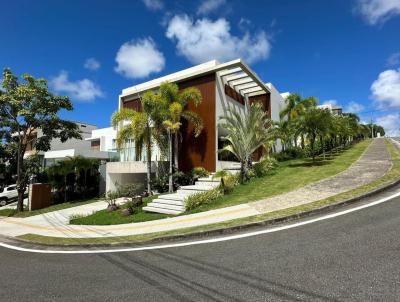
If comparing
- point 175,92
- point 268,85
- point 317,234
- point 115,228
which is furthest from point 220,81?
point 317,234

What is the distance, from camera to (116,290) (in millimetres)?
4461

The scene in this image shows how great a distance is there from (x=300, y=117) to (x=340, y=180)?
8.39 m

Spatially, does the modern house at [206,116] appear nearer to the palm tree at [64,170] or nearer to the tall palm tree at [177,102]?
the tall palm tree at [177,102]

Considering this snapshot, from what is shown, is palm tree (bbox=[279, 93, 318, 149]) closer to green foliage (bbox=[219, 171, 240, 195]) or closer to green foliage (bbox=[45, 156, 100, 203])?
green foliage (bbox=[219, 171, 240, 195])

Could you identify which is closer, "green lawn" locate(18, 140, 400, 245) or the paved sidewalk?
"green lawn" locate(18, 140, 400, 245)

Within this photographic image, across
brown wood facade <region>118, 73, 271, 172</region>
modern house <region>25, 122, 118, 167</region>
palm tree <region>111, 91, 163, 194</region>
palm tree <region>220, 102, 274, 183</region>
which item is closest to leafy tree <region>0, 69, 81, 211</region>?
modern house <region>25, 122, 118, 167</region>

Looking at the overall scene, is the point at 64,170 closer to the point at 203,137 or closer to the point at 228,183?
the point at 203,137

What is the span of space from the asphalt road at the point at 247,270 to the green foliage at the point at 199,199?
523cm

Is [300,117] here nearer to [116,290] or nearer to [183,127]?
[183,127]

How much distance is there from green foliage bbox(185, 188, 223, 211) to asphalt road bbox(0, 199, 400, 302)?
5226 millimetres

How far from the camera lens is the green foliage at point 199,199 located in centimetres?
1191

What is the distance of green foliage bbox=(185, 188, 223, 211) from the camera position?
39.1 feet

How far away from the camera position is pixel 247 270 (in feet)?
15.4

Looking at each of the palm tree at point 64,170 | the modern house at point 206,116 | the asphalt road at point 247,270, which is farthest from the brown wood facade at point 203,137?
the asphalt road at point 247,270
